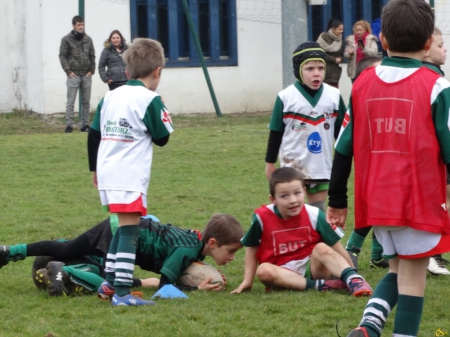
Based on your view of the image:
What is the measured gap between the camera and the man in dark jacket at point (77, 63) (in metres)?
16.4

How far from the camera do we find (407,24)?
3924 mm

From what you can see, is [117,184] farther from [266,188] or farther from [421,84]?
[266,188]

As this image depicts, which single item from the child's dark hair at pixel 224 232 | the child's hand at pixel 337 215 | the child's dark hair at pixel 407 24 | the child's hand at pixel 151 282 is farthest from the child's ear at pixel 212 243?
the child's dark hair at pixel 407 24

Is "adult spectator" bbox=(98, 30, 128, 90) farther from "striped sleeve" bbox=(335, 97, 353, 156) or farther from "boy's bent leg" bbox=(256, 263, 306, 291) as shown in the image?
"striped sleeve" bbox=(335, 97, 353, 156)

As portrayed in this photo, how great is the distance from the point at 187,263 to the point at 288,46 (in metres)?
7.00

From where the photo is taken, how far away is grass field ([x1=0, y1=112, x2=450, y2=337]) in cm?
477

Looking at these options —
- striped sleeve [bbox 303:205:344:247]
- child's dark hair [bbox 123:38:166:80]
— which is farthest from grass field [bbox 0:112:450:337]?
child's dark hair [bbox 123:38:166:80]

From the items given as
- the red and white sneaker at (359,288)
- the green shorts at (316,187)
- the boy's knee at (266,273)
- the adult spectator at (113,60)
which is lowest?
the red and white sneaker at (359,288)

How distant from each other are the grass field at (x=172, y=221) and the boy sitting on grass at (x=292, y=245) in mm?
139

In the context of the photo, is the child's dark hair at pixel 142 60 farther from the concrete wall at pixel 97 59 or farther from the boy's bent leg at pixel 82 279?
the concrete wall at pixel 97 59

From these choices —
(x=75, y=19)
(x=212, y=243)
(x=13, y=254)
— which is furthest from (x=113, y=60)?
(x=212, y=243)

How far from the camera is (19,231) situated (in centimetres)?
765

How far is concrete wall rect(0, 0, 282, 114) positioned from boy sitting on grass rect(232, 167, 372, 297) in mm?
13539

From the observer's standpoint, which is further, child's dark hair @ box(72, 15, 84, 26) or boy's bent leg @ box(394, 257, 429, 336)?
child's dark hair @ box(72, 15, 84, 26)
